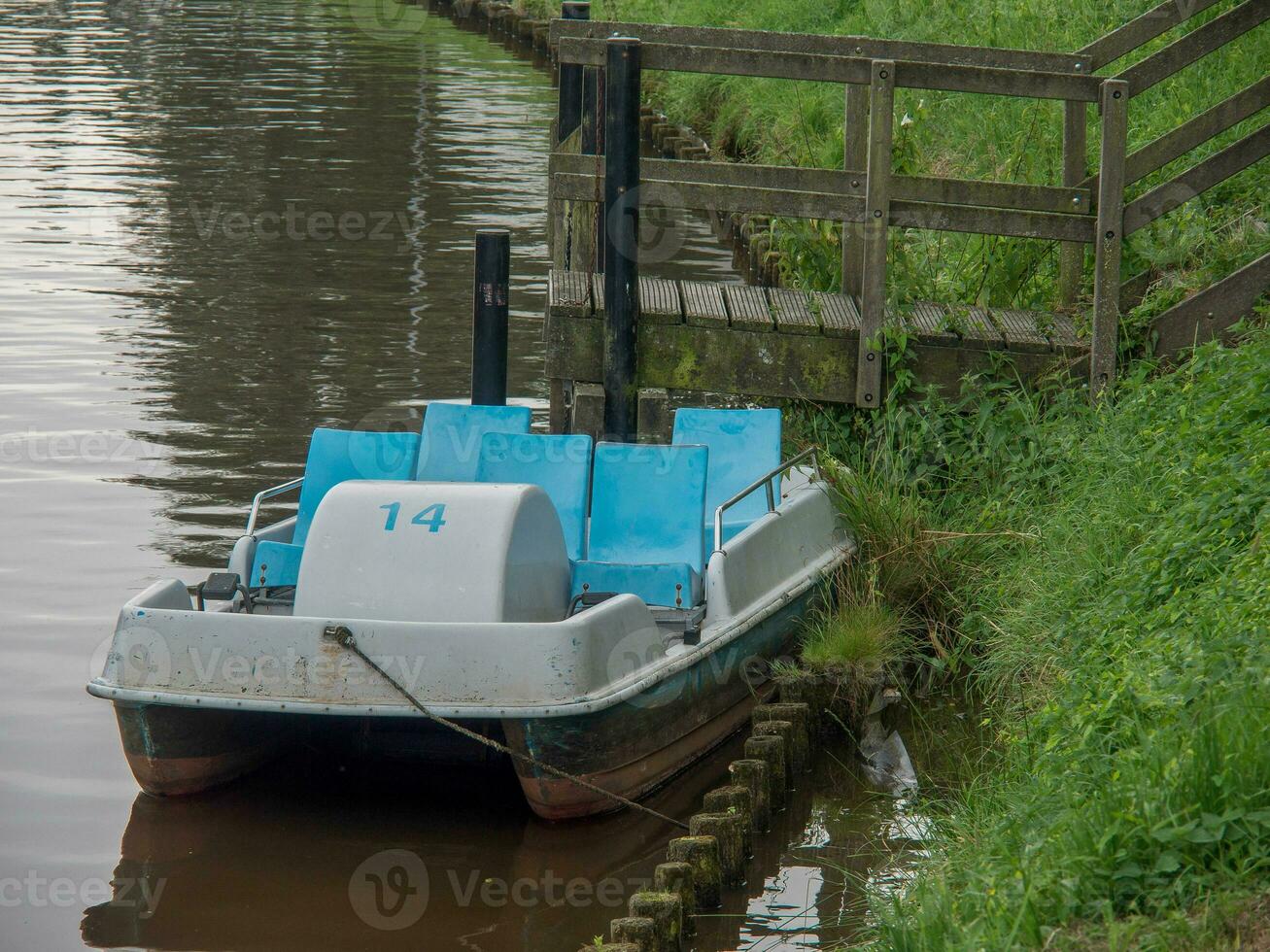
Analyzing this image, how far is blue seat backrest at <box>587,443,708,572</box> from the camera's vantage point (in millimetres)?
7527

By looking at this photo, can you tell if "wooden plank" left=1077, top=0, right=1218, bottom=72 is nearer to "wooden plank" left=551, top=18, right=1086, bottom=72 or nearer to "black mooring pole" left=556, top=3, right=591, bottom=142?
"wooden plank" left=551, top=18, right=1086, bottom=72

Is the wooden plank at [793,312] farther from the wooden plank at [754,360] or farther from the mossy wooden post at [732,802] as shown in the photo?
the mossy wooden post at [732,802]

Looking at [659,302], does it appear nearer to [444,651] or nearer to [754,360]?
[754,360]

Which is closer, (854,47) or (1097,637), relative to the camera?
(1097,637)

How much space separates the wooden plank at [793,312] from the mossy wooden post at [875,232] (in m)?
0.27

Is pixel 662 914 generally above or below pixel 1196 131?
below

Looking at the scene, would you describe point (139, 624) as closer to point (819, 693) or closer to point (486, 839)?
point (486, 839)

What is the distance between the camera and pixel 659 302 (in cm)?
900

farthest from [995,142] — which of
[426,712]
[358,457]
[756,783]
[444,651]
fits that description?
[426,712]

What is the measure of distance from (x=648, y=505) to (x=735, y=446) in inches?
35.7

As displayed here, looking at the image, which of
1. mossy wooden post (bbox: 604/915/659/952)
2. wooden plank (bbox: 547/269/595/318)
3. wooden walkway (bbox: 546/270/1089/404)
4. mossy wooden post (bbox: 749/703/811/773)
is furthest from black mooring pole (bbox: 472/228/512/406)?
mossy wooden post (bbox: 604/915/659/952)

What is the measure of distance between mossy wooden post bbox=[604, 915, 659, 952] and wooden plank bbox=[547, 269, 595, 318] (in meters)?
4.39

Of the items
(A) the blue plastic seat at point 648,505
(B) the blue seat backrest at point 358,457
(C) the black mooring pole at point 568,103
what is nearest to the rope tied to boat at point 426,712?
(A) the blue plastic seat at point 648,505

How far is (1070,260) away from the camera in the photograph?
952cm
